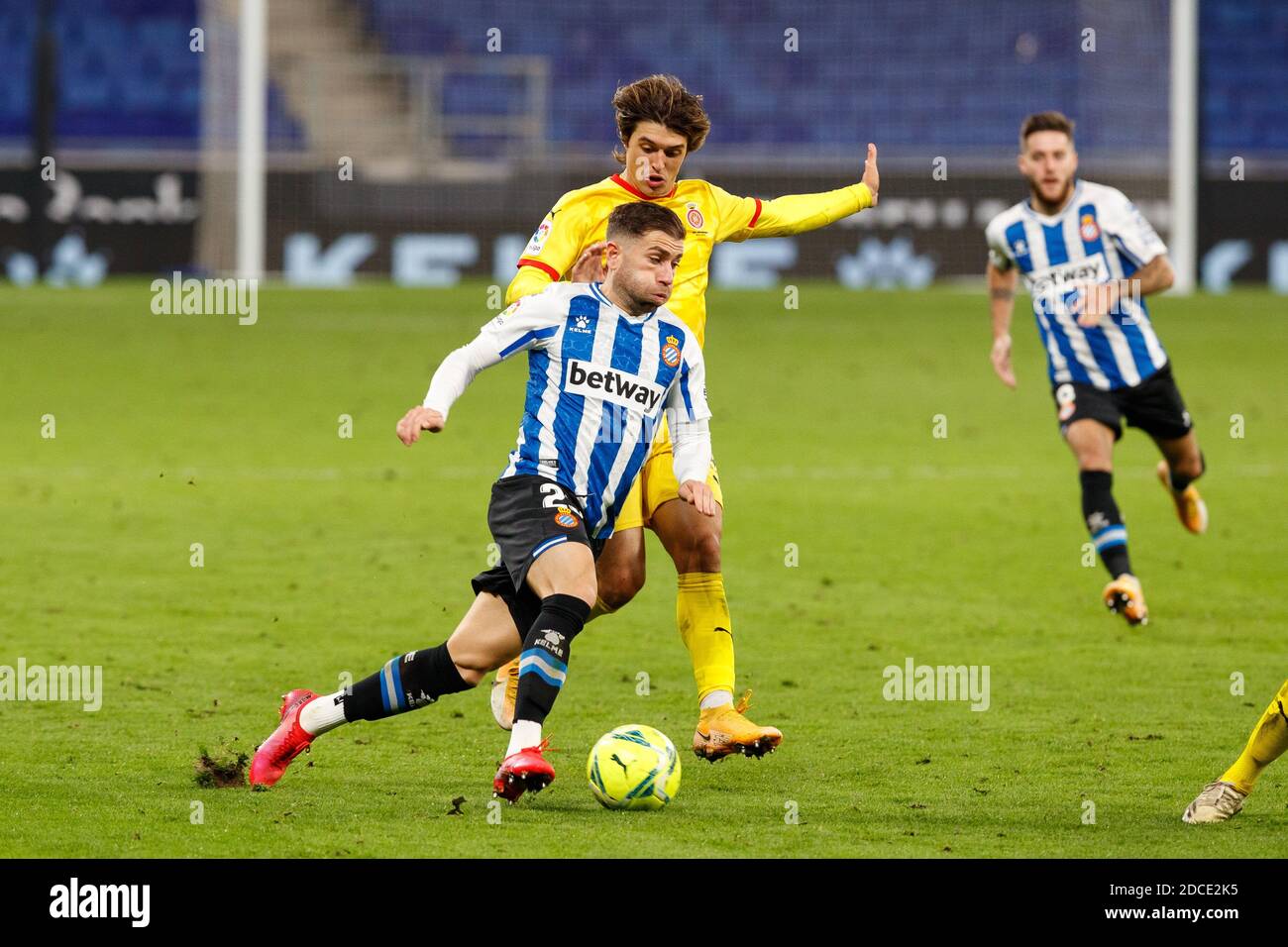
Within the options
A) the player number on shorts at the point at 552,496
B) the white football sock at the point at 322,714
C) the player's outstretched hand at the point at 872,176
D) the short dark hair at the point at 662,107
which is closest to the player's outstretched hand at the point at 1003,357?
the player's outstretched hand at the point at 872,176

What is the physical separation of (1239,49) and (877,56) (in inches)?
242

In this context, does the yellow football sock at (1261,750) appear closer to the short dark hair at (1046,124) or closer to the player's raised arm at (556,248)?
the player's raised arm at (556,248)

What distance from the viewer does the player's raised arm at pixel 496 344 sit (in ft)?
17.9

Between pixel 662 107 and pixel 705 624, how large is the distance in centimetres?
164

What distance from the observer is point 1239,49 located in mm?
29516

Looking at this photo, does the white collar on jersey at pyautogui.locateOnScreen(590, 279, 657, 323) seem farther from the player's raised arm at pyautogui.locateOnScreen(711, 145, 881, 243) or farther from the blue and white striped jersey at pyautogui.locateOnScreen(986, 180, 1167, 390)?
the blue and white striped jersey at pyautogui.locateOnScreen(986, 180, 1167, 390)

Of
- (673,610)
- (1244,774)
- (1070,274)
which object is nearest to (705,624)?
(1244,774)

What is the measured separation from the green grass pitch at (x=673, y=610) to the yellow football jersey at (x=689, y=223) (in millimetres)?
1458

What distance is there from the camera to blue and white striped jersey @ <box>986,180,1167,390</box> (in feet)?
30.3

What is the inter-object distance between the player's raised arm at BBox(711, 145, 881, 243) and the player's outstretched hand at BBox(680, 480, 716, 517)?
1252 millimetres

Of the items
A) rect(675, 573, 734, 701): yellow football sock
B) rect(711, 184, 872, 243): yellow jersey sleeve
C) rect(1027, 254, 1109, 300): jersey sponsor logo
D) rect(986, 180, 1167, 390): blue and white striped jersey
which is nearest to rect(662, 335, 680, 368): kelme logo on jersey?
rect(675, 573, 734, 701): yellow football sock

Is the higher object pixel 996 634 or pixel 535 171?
pixel 535 171
